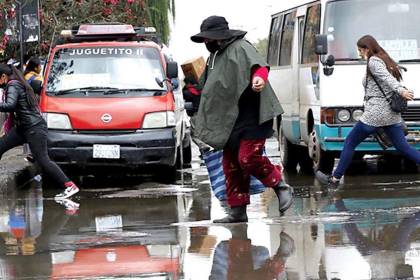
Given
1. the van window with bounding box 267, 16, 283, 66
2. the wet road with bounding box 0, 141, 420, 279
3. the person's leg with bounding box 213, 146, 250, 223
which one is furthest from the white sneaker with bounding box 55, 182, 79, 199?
the van window with bounding box 267, 16, 283, 66

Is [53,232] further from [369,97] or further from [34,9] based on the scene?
[34,9]

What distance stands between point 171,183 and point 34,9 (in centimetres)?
434

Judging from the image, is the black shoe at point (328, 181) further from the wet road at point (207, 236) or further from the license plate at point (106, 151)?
the license plate at point (106, 151)

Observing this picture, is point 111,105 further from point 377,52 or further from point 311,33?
point 377,52

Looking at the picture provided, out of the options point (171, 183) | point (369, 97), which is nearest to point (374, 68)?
point (369, 97)

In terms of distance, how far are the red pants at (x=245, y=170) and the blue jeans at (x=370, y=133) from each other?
2.25 meters

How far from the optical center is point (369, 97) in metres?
10.7

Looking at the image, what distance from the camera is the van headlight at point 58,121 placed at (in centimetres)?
1204

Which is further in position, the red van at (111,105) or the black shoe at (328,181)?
the red van at (111,105)

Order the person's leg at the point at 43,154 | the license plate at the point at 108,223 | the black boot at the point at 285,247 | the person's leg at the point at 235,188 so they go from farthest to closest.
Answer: the person's leg at the point at 43,154
the license plate at the point at 108,223
the person's leg at the point at 235,188
the black boot at the point at 285,247

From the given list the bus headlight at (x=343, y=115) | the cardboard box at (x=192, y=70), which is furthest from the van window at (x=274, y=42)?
the bus headlight at (x=343, y=115)

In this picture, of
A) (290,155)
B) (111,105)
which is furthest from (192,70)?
(111,105)

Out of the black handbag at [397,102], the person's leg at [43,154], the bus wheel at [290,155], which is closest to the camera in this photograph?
the black handbag at [397,102]

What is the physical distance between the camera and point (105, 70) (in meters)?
12.8
